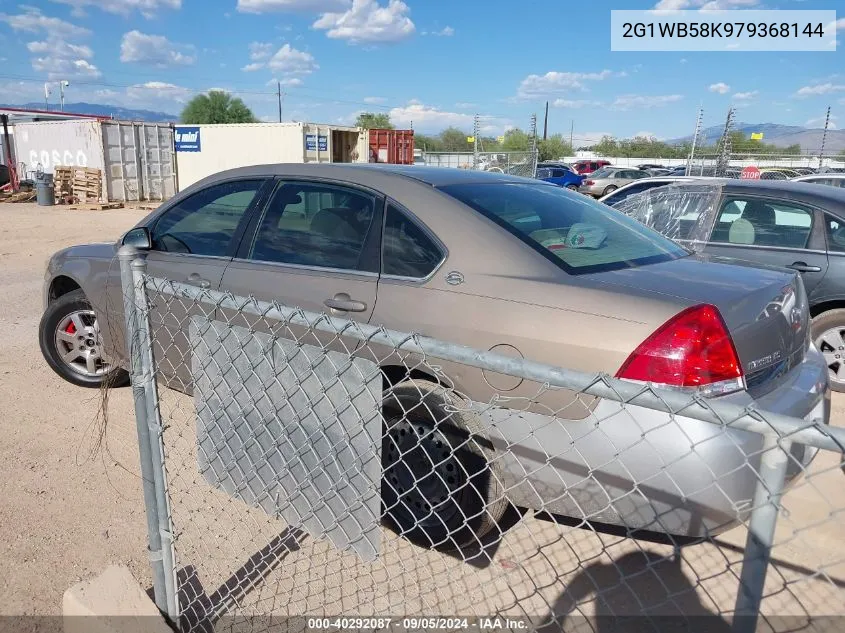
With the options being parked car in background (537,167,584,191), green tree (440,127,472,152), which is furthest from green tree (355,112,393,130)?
parked car in background (537,167,584,191)

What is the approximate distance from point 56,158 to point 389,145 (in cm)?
1282

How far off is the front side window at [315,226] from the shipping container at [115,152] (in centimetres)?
2176

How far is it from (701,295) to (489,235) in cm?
86

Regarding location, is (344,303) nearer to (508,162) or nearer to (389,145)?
(508,162)

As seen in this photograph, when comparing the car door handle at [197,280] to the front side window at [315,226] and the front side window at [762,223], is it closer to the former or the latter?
the front side window at [315,226]

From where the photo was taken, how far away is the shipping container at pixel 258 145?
72.1ft

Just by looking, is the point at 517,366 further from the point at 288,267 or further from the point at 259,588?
the point at 288,267

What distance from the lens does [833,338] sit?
16.3 feet

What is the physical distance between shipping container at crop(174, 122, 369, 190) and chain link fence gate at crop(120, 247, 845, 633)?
19.9 m

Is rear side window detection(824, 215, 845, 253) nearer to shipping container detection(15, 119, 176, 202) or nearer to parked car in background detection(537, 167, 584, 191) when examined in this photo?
shipping container detection(15, 119, 176, 202)

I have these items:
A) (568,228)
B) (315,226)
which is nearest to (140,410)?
(315,226)

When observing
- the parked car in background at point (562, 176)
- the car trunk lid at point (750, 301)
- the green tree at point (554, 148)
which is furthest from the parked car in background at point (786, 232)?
the green tree at point (554, 148)

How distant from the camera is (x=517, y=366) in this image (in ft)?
4.51

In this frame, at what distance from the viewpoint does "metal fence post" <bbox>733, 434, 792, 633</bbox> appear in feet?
3.67
